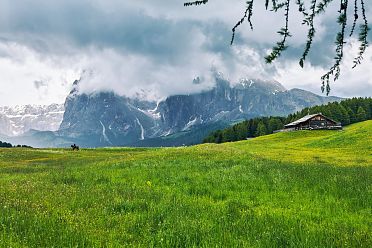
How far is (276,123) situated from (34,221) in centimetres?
16898

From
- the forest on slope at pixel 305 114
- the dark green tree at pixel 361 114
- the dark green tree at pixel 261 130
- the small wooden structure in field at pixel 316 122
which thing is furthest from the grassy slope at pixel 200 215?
the dark green tree at pixel 361 114

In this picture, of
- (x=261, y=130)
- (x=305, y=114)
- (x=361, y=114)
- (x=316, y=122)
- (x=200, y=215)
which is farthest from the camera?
(x=305, y=114)

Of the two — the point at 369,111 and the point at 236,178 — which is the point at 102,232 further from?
the point at 369,111

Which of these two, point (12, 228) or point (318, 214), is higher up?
point (12, 228)

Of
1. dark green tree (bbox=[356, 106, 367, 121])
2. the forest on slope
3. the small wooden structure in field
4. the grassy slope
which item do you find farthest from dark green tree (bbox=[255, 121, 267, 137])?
the grassy slope

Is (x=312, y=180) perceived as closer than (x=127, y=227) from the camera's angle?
No

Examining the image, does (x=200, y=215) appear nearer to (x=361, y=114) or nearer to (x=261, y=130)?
(x=261, y=130)

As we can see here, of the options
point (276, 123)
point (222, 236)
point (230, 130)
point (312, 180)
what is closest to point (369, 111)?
point (276, 123)

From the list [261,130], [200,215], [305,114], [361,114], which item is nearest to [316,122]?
[361,114]

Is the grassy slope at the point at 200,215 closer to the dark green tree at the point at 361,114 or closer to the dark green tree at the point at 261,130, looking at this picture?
the dark green tree at the point at 261,130

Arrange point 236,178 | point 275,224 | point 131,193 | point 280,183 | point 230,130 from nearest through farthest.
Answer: point 275,224, point 131,193, point 280,183, point 236,178, point 230,130

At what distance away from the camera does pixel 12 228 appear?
7.84m

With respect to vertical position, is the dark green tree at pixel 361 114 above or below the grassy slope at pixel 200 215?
above

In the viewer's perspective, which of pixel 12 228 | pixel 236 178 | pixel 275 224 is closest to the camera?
pixel 12 228
